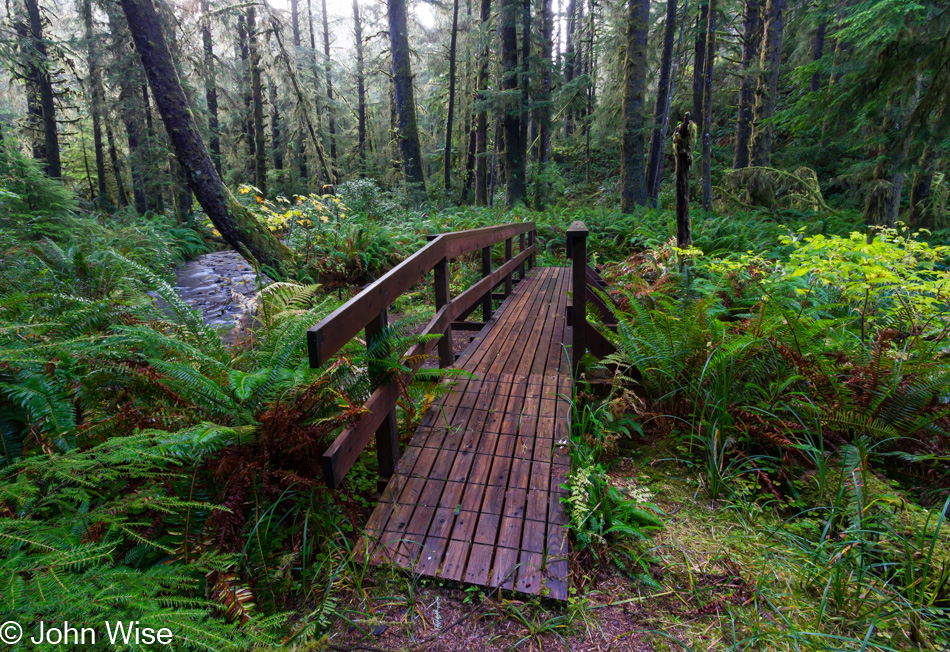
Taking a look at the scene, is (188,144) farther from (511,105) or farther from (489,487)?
(511,105)

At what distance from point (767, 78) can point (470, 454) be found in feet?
50.5

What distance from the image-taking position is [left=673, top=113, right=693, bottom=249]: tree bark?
17.6 feet

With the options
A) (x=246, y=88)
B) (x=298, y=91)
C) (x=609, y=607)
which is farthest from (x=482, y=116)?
(x=609, y=607)

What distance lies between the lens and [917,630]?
1653mm

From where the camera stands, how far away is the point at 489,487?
2531 mm

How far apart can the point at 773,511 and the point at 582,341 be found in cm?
169

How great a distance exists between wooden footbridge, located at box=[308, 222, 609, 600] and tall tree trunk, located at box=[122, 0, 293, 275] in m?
5.13

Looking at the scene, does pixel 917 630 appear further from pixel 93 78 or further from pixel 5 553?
pixel 93 78

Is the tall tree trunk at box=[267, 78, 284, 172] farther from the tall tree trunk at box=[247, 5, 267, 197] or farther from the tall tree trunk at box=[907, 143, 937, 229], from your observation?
the tall tree trunk at box=[907, 143, 937, 229]

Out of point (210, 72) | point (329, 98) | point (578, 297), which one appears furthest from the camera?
point (329, 98)

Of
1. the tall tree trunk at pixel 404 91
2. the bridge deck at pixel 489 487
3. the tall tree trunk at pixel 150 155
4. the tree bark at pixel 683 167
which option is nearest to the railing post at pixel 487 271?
the bridge deck at pixel 489 487

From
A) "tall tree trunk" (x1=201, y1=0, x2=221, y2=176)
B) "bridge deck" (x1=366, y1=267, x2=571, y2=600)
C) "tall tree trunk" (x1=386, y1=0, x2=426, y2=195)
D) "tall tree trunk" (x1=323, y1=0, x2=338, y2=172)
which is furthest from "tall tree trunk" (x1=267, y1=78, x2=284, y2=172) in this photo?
"bridge deck" (x1=366, y1=267, x2=571, y2=600)

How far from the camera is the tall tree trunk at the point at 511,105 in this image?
12.8 meters

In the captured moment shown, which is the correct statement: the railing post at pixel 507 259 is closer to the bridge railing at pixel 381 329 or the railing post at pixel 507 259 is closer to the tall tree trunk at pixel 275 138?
the bridge railing at pixel 381 329
